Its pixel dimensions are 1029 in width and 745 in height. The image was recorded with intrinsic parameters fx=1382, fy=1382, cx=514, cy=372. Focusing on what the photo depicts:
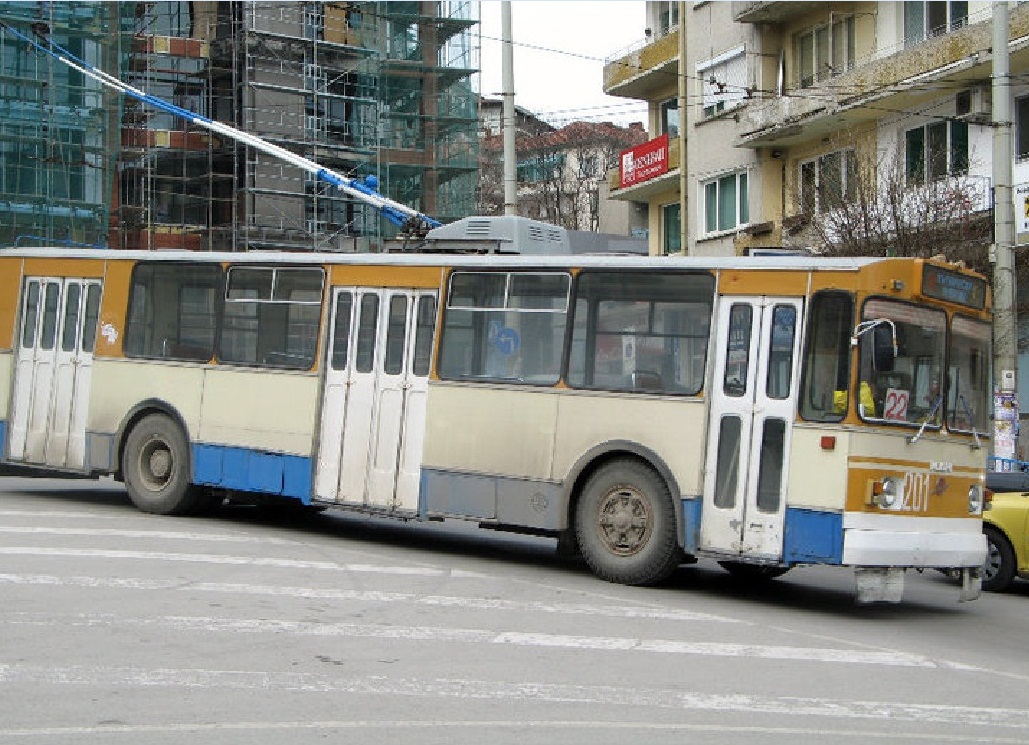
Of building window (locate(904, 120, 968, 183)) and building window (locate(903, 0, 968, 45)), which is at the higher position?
building window (locate(903, 0, 968, 45))

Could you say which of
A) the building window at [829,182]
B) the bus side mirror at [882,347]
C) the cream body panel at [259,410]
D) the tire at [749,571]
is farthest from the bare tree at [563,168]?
the bus side mirror at [882,347]

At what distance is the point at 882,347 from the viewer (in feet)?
35.8

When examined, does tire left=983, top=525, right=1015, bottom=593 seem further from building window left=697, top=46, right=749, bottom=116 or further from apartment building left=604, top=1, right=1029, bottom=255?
building window left=697, top=46, right=749, bottom=116

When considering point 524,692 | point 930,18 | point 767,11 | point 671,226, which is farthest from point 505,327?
point 671,226

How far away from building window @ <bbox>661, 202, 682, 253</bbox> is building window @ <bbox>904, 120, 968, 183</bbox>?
11.7m

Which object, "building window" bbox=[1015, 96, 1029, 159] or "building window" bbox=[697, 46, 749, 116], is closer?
"building window" bbox=[1015, 96, 1029, 159]

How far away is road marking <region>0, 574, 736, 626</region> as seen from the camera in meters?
10.4

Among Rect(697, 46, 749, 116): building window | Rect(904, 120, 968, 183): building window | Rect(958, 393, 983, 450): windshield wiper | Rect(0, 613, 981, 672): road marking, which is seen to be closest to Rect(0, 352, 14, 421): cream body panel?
Rect(0, 613, 981, 672): road marking

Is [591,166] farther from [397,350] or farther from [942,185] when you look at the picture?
[397,350]

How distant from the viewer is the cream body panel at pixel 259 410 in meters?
14.2

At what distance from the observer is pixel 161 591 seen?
1035cm

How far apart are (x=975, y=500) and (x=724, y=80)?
2625 centimetres

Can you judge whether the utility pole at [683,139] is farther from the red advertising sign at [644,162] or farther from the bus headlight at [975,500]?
the bus headlight at [975,500]

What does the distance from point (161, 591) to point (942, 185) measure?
19.4 meters
